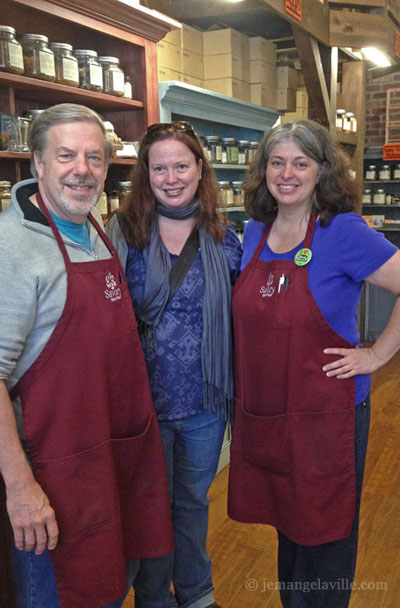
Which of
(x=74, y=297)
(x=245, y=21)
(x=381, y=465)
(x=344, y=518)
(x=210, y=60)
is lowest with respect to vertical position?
(x=381, y=465)

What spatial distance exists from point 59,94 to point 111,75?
0.86 feet

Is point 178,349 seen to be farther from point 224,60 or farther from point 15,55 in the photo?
point 224,60

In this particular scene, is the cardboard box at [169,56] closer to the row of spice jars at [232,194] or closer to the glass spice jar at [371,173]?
the row of spice jars at [232,194]

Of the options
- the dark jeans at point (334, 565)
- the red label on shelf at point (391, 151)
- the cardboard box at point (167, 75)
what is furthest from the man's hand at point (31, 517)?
the red label on shelf at point (391, 151)

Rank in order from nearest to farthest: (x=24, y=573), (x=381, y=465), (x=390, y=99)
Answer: (x=24, y=573)
(x=381, y=465)
(x=390, y=99)

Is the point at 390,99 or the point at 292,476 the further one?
the point at 390,99

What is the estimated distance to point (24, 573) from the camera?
1361 mm

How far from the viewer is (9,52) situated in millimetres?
1836

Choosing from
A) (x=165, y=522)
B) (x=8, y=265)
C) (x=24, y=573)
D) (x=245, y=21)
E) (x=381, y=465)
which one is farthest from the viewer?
(x=245, y=21)

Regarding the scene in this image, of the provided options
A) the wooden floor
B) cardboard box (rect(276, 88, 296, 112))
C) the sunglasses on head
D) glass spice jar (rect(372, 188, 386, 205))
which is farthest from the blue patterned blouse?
glass spice jar (rect(372, 188, 386, 205))

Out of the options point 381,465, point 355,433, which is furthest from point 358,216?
point 381,465

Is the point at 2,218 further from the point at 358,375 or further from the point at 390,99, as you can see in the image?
the point at 390,99

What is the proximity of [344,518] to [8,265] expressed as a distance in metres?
1.18

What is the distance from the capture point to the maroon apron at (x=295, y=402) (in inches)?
62.7
